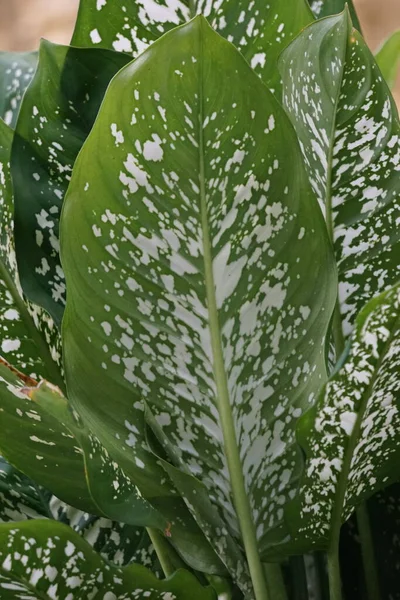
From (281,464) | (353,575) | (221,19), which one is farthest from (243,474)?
(221,19)

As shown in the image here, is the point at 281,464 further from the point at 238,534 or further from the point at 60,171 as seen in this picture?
the point at 60,171

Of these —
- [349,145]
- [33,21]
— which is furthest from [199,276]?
[33,21]

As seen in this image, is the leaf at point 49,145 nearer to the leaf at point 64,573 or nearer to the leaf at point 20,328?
the leaf at point 20,328

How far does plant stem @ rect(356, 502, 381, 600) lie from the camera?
1.29 ft

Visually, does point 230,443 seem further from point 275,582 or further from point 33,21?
point 33,21

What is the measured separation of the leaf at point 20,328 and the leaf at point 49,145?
0.01 metres

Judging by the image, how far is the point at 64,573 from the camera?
27cm

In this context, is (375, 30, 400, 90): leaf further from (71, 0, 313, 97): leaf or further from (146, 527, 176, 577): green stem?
(146, 527, 176, 577): green stem

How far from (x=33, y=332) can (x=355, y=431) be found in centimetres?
18

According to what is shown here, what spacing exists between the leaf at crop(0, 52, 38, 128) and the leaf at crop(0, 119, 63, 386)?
12 centimetres

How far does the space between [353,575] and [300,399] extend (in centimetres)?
14

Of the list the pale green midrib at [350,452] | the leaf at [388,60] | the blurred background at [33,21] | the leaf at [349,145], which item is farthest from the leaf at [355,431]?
the blurred background at [33,21]

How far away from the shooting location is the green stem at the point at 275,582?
36 centimetres

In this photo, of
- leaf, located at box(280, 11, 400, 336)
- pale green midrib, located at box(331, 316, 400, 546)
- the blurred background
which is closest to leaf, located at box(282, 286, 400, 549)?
pale green midrib, located at box(331, 316, 400, 546)
